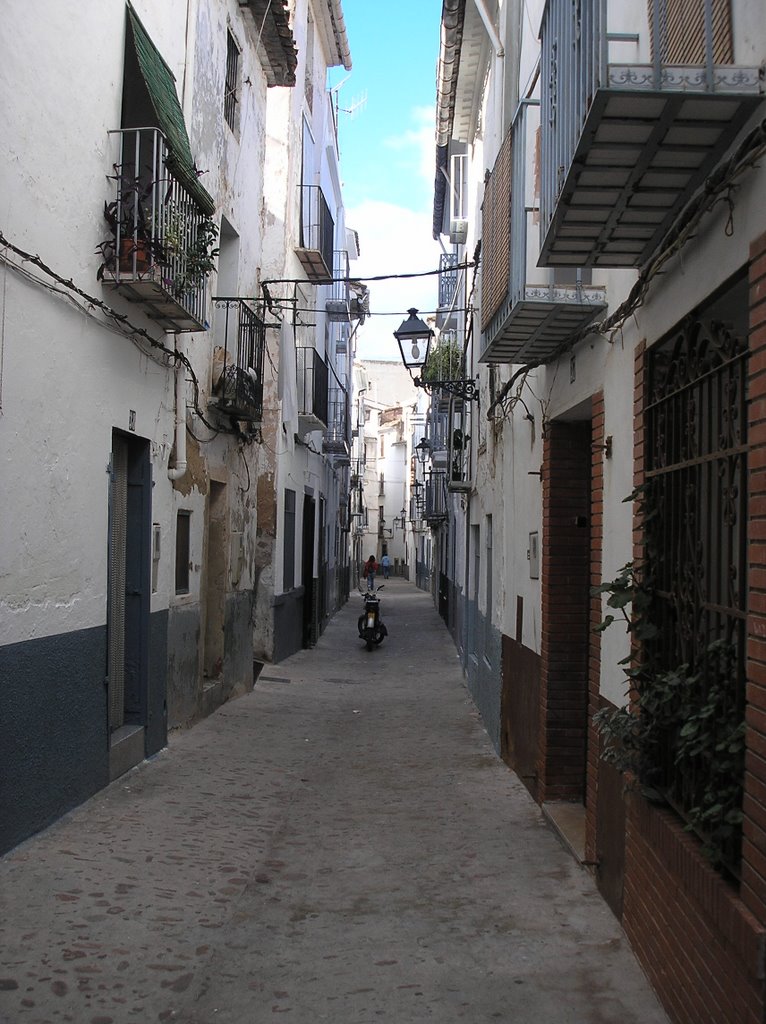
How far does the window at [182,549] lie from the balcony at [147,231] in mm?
2572

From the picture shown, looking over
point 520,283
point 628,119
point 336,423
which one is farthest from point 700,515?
point 336,423

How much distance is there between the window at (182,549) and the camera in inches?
388

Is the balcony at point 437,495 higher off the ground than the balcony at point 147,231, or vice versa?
the balcony at point 147,231

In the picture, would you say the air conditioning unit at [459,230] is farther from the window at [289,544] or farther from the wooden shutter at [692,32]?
the wooden shutter at [692,32]

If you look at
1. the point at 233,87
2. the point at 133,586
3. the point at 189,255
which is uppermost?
the point at 233,87

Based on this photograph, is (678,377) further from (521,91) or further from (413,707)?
(413,707)

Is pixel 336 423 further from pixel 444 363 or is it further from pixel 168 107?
pixel 168 107

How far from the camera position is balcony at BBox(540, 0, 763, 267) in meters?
3.33

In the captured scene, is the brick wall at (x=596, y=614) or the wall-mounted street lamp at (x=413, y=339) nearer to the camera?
the brick wall at (x=596, y=614)

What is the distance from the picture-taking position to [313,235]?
693 inches

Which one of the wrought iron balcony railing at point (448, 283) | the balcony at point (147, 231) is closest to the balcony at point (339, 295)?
the wrought iron balcony railing at point (448, 283)

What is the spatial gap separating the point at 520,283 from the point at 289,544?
1178 cm

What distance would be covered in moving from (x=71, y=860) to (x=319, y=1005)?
7.07 ft

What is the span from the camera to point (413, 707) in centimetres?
1293
